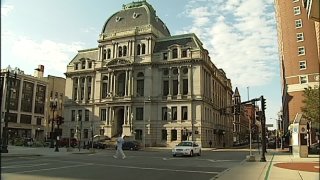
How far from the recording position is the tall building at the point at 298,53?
60906mm

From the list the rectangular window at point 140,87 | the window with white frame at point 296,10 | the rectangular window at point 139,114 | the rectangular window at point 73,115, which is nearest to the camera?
the window with white frame at point 296,10

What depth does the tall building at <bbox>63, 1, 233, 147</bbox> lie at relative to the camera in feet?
232

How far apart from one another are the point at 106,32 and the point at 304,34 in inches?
1684

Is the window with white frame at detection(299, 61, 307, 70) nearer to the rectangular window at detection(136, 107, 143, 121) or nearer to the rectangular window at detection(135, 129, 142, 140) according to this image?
the rectangular window at detection(136, 107, 143, 121)

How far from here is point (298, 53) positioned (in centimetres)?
6294

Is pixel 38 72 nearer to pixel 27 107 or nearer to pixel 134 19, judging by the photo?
pixel 27 107

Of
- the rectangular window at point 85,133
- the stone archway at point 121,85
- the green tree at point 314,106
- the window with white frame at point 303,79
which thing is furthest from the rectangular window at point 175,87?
the green tree at point 314,106

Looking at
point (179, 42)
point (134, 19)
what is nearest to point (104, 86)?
point (134, 19)

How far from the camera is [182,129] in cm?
6931

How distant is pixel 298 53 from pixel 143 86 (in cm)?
3146

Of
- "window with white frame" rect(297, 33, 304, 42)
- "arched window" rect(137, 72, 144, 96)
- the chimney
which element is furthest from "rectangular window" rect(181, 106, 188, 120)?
the chimney

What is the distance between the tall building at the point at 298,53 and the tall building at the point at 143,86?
16372 millimetres

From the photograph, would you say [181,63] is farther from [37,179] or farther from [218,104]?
[37,179]

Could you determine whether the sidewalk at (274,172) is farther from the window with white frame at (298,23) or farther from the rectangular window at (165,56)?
the rectangular window at (165,56)
